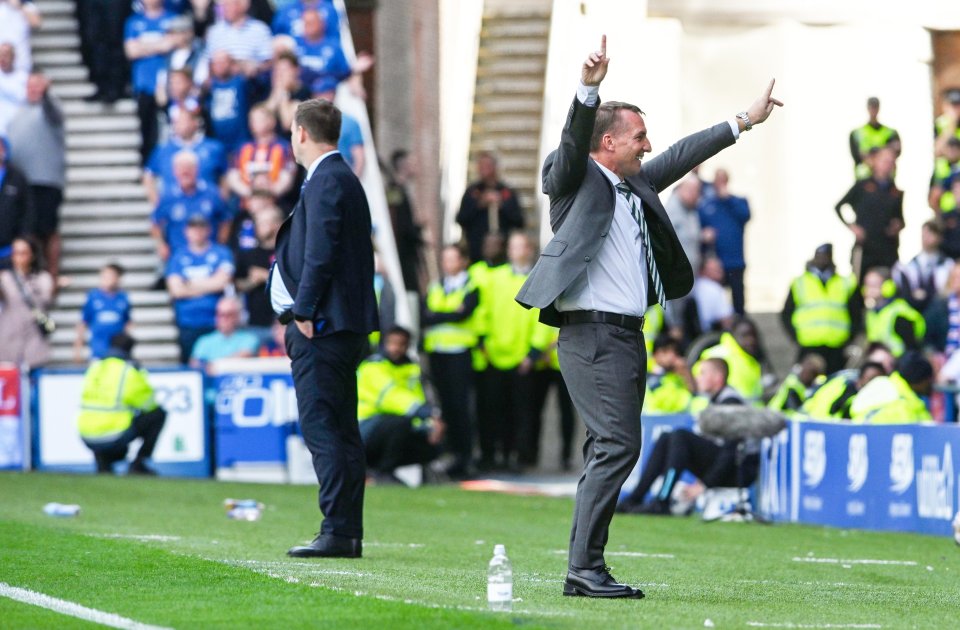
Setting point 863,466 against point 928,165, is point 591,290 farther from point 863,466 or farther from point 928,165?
point 928,165

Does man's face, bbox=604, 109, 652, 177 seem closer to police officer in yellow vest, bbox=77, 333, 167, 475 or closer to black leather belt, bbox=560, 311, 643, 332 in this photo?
black leather belt, bbox=560, 311, 643, 332

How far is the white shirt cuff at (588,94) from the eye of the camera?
8703 mm

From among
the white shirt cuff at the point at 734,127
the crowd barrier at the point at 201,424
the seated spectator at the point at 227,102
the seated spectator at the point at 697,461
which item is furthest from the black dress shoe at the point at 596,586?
the seated spectator at the point at 227,102

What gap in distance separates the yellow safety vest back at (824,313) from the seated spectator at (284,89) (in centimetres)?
564

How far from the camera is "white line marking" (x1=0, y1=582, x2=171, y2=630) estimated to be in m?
7.84

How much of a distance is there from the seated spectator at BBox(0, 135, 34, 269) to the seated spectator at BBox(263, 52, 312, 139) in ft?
8.71

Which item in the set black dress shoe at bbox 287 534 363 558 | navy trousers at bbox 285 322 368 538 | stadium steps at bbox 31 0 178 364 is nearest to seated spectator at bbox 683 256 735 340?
stadium steps at bbox 31 0 178 364

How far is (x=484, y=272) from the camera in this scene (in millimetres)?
21484

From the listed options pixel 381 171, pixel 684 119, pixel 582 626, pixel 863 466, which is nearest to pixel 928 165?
pixel 684 119

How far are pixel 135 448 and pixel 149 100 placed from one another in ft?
17.3

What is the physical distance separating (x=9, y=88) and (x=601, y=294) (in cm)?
1504

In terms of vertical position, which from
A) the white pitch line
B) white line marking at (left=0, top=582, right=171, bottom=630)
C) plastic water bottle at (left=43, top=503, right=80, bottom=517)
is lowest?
plastic water bottle at (left=43, top=503, right=80, bottom=517)

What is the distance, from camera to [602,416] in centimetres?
911

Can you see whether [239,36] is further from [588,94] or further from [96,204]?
[588,94]
